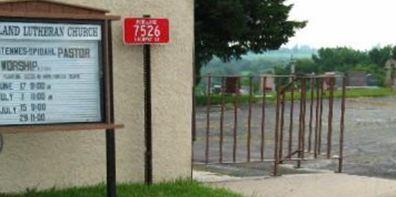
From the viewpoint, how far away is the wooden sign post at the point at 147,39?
8477mm

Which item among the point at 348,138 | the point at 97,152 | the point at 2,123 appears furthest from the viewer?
the point at 348,138

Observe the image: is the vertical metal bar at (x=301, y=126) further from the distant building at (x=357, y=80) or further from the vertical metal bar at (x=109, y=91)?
the distant building at (x=357, y=80)

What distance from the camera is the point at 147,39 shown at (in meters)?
8.55

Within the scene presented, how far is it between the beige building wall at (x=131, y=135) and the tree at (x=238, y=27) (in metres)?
16.2

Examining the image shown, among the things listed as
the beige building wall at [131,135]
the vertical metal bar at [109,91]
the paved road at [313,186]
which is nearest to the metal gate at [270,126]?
the paved road at [313,186]

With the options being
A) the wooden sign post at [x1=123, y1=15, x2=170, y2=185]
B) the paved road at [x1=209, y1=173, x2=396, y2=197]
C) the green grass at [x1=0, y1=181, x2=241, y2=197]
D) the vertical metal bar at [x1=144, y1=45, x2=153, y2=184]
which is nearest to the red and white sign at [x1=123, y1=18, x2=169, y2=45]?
the wooden sign post at [x1=123, y1=15, x2=170, y2=185]

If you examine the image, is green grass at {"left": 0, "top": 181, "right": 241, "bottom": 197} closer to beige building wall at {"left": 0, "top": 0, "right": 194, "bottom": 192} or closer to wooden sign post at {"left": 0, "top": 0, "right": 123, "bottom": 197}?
beige building wall at {"left": 0, "top": 0, "right": 194, "bottom": 192}

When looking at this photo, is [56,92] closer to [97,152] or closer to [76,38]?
[76,38]

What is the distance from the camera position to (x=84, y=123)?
23.2 ft

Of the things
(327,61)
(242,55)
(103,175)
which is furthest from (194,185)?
(327,61)

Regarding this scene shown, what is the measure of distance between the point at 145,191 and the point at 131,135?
0.72 metres

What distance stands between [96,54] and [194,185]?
2.17 m

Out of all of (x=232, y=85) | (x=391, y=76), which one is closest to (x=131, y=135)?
(x=232, y=85)

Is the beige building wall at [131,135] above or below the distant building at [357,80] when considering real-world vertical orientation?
above
